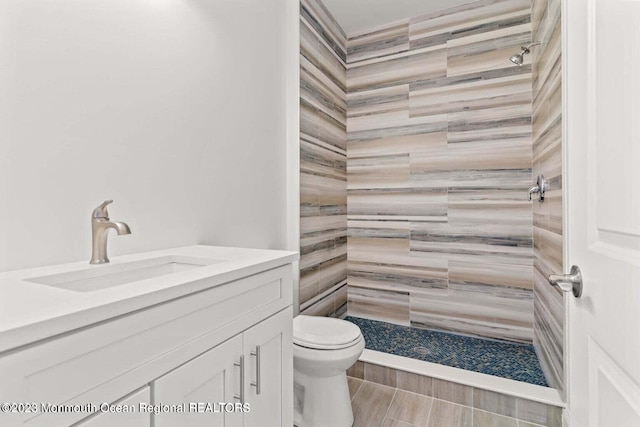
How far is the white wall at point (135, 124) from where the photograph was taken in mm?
939

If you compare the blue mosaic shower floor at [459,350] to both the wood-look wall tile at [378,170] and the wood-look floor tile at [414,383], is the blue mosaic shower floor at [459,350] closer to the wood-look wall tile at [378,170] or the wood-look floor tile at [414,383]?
the wood-look floor tile at [414,383]

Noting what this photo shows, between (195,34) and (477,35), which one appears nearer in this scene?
(195,34)

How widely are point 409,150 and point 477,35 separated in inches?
37.8

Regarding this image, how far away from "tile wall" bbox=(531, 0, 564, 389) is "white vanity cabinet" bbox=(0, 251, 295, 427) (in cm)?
133

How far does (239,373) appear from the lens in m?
0.96

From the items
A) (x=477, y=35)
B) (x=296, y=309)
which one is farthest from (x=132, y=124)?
(x=477, y=35)

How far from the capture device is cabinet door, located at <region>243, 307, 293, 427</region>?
1.00m

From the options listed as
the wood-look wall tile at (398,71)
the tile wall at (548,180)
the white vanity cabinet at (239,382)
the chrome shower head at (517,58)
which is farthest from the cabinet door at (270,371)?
the wood-look wall tile at (398,71)

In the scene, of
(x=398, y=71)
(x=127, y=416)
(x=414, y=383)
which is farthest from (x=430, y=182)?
(x=127, y=416)

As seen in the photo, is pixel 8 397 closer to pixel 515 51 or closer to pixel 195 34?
pixel 195 34

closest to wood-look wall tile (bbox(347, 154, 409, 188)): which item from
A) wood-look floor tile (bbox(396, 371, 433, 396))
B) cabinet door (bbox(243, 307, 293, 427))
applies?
wood-look floor tile (bbox(396, 371, 433, 396))

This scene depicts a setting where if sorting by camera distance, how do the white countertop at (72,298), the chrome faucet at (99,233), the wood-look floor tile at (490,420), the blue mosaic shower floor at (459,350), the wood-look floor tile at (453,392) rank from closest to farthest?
the white countertop at (72,298)
the chrome faucet at (99,233)
the wood-look floor tile at (490,420)
the wood-look floor tile at (453,392)
the blue mosaic shower floor at (459,350)

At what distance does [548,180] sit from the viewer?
180cm

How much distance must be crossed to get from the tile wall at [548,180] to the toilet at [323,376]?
1006 millimetres
